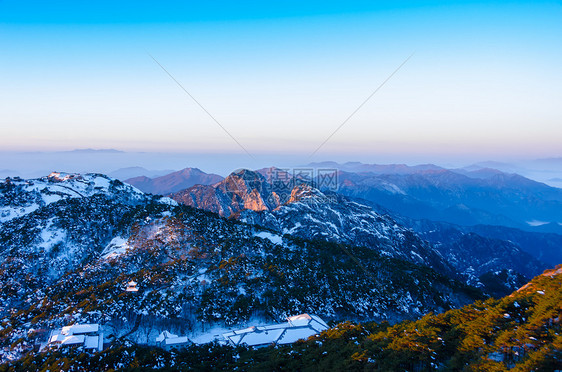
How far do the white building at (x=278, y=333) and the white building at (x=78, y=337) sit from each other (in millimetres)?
21556

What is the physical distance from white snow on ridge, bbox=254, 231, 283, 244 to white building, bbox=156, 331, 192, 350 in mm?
45715

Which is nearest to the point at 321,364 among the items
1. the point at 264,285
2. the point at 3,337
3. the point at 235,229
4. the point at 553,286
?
the point at 553,286

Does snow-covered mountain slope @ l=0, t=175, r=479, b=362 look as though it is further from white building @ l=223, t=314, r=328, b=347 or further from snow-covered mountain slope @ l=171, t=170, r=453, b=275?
snow-covered mountain slope @ l=171, t=170, r=453, b=275

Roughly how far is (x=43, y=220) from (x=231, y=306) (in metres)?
65.6

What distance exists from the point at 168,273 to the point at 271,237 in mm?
35598

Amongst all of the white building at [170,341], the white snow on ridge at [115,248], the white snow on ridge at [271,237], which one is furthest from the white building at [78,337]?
the white snow on ridge at [271,237]

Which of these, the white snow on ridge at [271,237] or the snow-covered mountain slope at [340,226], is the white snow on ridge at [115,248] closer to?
the white snow on ridge at [271,237]

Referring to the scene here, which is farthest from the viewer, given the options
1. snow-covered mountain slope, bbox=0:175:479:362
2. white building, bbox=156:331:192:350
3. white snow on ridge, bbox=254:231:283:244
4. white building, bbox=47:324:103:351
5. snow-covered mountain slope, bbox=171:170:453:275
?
snow-covered mountain slope, bbox=171:170:453:275

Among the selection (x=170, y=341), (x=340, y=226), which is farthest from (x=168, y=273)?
(x=340, y=226)

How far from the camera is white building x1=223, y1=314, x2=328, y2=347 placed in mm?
51750

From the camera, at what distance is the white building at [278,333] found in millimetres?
51750

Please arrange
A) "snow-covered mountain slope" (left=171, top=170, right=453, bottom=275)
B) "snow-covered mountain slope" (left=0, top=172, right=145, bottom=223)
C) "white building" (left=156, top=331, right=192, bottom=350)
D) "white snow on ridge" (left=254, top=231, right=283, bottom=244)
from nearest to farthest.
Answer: "white building" (left=156, top=331, right=192, bottom=350)
"snow-covered mountain slope" (left=0, top=172, right=145, bottom=223)
"white snow on ridge" (left=254, top=231, right=283, bottom=244)
"snow-covered mountain slope" (left=171, top=170, right=453, bottom=275)

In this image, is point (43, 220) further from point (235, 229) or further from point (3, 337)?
point (235, 229)

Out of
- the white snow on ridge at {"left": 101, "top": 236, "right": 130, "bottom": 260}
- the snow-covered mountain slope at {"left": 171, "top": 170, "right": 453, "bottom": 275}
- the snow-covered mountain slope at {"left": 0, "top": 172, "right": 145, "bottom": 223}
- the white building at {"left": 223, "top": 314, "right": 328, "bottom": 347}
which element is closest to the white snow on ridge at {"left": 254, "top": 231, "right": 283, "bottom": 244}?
the white building at {"left": 223, "top": 314, "right": 328, "bottom": 347}
